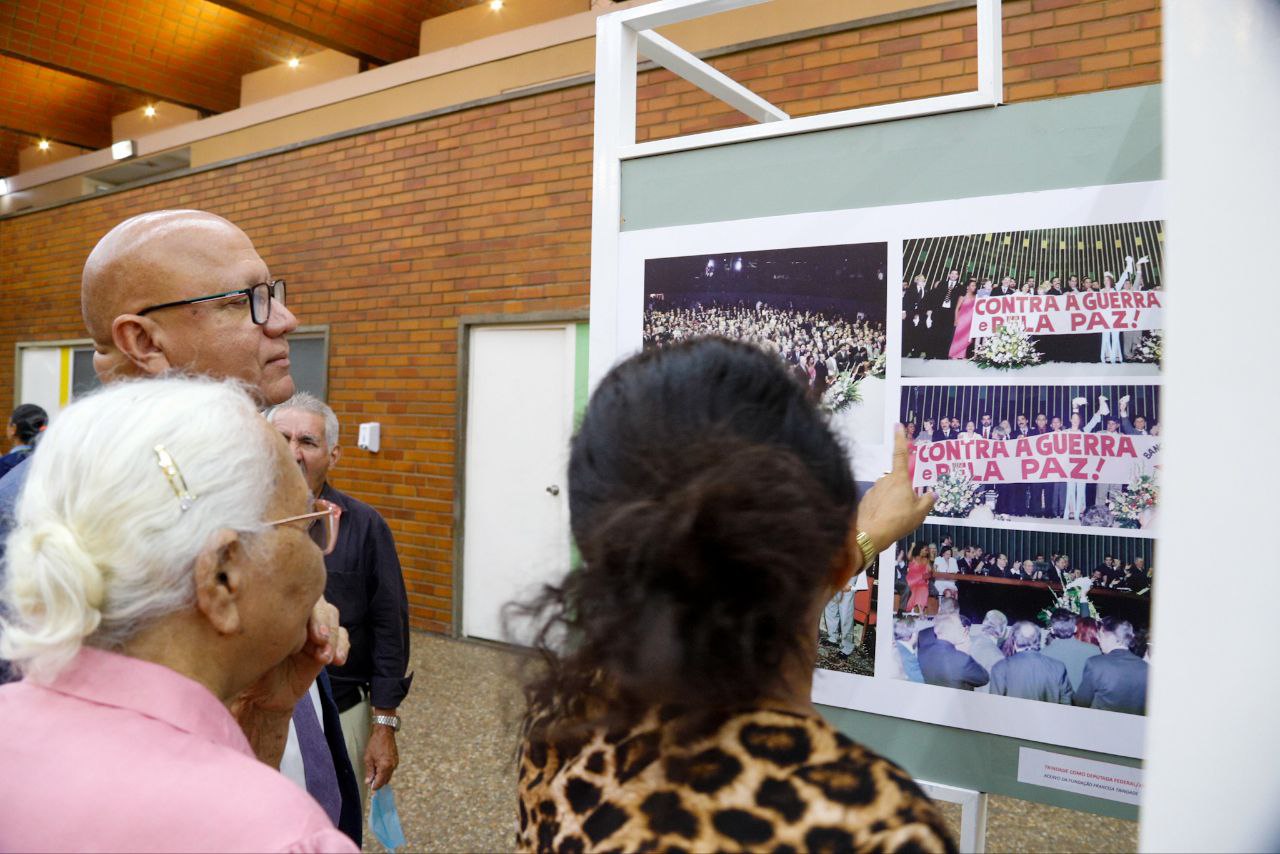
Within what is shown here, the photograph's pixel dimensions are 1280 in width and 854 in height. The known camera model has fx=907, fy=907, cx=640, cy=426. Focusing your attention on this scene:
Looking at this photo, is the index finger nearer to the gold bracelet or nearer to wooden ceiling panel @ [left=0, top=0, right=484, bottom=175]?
the gold bracelet

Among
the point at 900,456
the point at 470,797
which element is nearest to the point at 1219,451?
the point at 900,456

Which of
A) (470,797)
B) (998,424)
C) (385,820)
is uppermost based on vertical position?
(998,424)

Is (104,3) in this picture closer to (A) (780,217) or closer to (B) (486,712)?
(B) (486,712)

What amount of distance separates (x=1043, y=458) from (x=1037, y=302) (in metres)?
0.29

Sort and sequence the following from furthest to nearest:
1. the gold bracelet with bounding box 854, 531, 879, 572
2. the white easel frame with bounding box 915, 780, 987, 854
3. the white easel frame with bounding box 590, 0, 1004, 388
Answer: the white easel frame with bounding box 590, 0, 1004, 388
the white easel frame with bounding box 915, 780, 987, 854
the gold bracelet with bounding box 854, 531, 879, 572

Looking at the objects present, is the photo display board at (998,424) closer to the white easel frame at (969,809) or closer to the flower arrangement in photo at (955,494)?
the flower arrangement in photo at (955,494)

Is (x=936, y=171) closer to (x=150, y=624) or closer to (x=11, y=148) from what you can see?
(x=150, y=624)

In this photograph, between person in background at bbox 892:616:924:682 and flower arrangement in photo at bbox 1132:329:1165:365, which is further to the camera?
person in background at bbox 892:616:924:682

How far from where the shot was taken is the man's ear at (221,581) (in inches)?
39.0

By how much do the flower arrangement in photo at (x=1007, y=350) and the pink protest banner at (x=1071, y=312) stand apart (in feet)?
0.04

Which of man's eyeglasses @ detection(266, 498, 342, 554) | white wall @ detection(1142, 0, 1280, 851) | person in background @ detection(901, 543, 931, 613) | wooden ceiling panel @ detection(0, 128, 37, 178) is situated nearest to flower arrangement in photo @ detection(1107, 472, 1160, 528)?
person in background @ detection(901, 543, 931, 613)

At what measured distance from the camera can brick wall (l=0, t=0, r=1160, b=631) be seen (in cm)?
454

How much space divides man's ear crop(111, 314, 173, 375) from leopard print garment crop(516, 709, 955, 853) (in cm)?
112

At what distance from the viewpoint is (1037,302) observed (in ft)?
5.44
